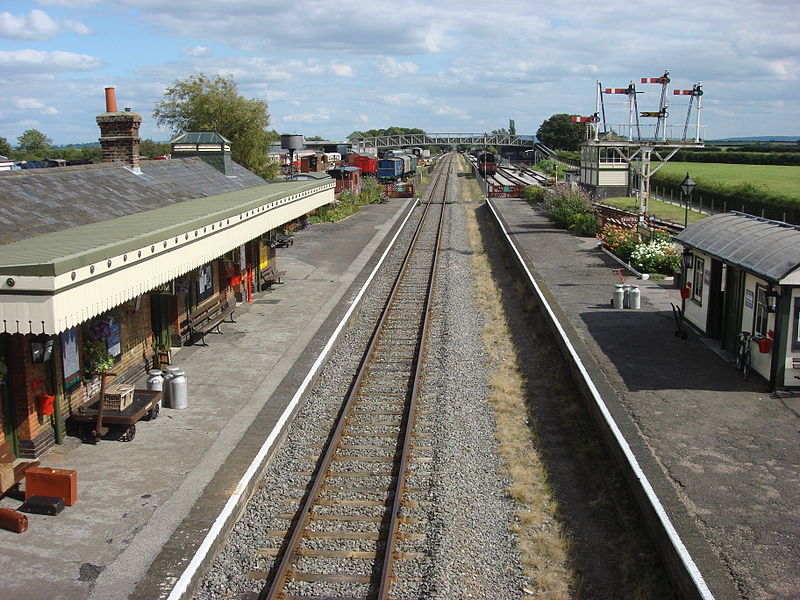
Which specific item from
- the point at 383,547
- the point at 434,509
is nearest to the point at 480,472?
the point at 434,509

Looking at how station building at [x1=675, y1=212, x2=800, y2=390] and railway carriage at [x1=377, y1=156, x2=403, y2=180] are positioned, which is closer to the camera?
station building at [x1=675, y1=212, x2=800, y2=390]

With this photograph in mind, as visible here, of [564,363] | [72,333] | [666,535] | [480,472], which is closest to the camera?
[666,535]

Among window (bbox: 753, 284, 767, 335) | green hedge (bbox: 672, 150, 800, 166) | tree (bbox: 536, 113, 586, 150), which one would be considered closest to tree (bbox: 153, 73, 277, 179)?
window (bbox: 753, 284, 767, 335)

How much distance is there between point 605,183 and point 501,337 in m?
31.2

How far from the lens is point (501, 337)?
16344mm

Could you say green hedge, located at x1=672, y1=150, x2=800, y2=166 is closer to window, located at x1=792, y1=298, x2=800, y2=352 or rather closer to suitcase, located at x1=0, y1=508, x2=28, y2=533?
window, located at x1=792, y1=298, x2=800, y2=352

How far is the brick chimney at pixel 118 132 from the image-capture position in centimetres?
1677

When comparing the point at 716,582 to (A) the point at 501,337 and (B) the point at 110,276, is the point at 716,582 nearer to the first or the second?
(B) the point at 110,276

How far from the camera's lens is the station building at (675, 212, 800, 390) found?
11.5 m

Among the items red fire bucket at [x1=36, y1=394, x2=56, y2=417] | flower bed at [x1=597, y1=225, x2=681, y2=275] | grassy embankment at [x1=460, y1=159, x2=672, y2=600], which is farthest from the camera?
flower bed at [x1=597, y1=225, x2=681, y2=275]

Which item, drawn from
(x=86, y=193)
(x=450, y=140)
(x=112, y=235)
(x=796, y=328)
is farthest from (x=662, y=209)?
(x=450, y=140)

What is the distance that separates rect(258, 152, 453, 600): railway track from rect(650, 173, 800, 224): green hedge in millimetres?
26045

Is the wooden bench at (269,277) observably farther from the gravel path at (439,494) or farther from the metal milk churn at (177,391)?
the metal milk churn at (177,391)

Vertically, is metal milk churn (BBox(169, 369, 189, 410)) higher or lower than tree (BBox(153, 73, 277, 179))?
lower
